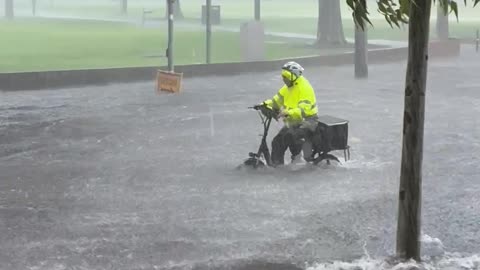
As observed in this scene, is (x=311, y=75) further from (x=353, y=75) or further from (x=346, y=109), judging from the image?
(x=346, y=109)

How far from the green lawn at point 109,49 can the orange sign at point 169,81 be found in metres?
5.78

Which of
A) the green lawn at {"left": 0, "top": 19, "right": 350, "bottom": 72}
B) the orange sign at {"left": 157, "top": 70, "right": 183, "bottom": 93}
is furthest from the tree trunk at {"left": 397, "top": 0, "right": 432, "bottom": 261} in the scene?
the green lawn at {"left": 0, "top": 19, "right": 350, "bottom": 72}

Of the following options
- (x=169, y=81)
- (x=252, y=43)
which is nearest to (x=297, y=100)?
(x=169, y=81)

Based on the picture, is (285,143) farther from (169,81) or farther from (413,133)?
(169,81)

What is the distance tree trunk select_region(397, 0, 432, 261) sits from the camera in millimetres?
6277

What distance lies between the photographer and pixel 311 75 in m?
23.5

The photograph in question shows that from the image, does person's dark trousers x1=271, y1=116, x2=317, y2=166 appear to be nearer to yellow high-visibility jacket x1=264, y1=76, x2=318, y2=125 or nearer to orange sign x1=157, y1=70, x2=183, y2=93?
yellow high-visibility jacket x1=264, y1=76, x2=318, y2=125

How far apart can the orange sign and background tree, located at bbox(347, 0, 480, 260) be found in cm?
1234

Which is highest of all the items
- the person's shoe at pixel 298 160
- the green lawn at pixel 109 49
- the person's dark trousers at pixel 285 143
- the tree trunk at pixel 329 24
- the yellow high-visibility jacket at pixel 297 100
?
the tree trunk at pixel 329 24

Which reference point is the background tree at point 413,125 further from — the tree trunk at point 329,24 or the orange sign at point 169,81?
the tree trunk at point 329,24

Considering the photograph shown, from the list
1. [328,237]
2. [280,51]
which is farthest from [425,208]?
[280,51]

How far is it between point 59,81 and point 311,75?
6.85m

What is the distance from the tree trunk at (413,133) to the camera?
628cm

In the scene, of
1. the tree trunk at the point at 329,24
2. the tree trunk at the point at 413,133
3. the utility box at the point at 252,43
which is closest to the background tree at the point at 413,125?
the tree trunk at the point at 413,133
